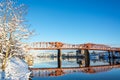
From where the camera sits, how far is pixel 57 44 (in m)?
110

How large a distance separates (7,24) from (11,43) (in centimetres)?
202

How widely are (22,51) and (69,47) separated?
8118 cm

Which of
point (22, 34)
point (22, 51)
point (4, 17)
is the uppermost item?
point (4, 17)

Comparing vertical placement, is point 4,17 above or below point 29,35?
above

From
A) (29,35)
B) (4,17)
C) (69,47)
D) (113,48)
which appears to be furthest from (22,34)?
(113,48)

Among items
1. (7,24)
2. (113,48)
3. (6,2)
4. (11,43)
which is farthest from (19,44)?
(113,48)

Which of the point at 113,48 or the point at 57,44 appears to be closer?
the point at 57,44

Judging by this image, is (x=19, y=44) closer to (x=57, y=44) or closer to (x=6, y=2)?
(x=6, y=2)

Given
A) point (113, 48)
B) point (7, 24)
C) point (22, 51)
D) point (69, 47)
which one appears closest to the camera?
point (7, 24)

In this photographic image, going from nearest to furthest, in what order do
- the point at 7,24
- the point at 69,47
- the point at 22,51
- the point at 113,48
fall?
the point at 7,24, the point at 22,51, the point at 69,47, the point at 113,48

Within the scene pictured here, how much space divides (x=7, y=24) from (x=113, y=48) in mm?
127798

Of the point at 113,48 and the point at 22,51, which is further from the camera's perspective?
the point at 113,48

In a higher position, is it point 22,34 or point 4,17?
point 4,17

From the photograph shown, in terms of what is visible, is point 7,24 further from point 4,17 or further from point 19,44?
point 19,44
